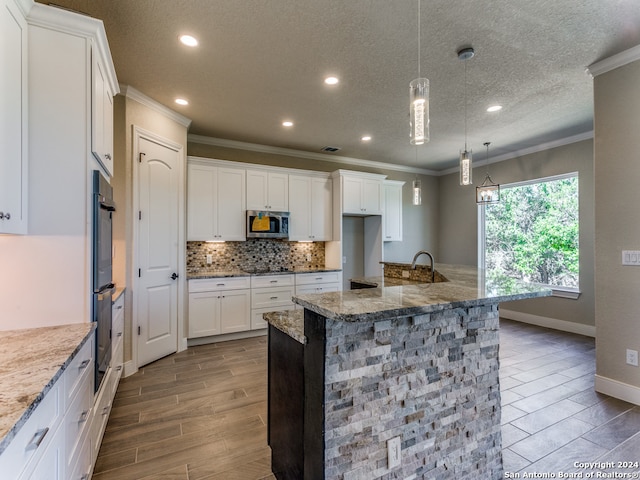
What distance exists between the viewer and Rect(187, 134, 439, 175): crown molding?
4.59 meters

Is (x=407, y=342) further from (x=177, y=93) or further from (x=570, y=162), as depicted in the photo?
(x=570, y=162)

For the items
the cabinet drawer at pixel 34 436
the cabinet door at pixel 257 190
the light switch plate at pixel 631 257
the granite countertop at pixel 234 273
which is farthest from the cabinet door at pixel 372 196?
the cabinet drawer at pixel 34 436

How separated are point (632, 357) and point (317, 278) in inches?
138

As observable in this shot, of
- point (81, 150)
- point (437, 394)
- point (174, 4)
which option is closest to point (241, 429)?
point (437, 394)

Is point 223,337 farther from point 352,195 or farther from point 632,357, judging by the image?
point 632,357

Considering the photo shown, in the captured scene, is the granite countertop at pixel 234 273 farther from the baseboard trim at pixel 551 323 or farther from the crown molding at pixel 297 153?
the baseboard trim at pixel 551 323

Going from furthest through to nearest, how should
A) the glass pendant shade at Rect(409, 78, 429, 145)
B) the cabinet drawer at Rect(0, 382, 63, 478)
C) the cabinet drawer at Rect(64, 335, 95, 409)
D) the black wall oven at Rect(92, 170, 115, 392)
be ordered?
the black wall oven at Rect(92, 170, 115, 392)
the glass pendant shade at Rect(409, 78, 429, 145)
the cabinet drawer at Rect(64, 335, 95, 409)
the cabinet drawer at Rect(0, 382, 63, 478)

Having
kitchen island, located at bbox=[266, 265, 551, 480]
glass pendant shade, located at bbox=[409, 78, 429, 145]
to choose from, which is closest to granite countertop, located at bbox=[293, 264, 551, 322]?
kitchen island, located at bbox=[266, 265, 551, 480]

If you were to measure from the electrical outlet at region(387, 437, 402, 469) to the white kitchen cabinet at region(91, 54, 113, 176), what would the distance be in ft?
7.02

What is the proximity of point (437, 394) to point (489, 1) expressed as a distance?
7.80 ft

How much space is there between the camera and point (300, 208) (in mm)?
4984

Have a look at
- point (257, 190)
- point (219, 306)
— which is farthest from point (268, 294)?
point (257, 190)

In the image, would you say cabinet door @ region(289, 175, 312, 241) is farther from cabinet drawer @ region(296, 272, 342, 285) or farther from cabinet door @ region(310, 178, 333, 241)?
cabinet drawer @ region(296, 272, 342, 285)

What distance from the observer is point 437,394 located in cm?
155
